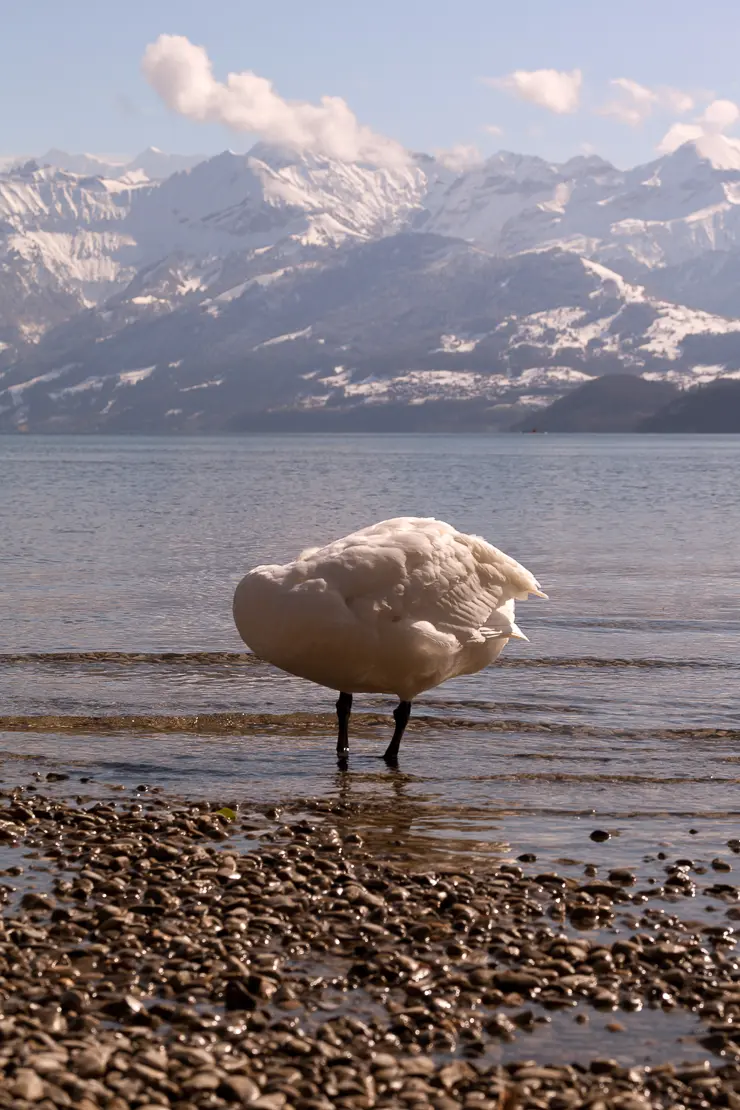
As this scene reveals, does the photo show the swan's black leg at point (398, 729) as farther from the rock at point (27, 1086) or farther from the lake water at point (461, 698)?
the rock at point (27, 1086)

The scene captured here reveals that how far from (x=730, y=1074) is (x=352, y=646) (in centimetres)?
856

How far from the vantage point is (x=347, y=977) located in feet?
33.3

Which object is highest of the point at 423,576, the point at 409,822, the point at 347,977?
the point at 423,576

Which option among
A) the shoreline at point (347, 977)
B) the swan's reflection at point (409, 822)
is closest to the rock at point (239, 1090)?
the shoreline at point (347, 977)

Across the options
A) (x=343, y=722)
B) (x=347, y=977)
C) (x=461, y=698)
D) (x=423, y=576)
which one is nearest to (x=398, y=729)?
(x=343, y=722)

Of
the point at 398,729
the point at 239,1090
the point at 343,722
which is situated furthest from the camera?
the point at 343,722

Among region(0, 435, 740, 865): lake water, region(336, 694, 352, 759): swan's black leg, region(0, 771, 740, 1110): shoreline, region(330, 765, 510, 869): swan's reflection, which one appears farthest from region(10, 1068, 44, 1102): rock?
region(336, 694, 352, 759): swan's black leg

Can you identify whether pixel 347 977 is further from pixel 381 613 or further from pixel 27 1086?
pixel 381 613

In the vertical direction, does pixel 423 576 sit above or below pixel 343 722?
above

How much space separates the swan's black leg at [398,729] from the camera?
736 inches

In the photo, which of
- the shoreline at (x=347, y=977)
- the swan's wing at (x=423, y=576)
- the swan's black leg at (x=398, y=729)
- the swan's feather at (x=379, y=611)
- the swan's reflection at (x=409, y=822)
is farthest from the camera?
the swan's black leg at (x=398, y=729)

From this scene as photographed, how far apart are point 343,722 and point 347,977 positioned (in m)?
8.90

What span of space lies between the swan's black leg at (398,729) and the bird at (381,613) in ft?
0.06

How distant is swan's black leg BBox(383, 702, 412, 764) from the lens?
18.7 m
